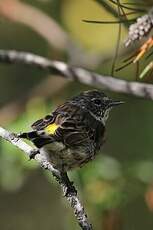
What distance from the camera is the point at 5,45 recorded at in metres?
8.20

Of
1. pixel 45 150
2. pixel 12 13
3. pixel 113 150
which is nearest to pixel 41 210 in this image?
pixel 113 150

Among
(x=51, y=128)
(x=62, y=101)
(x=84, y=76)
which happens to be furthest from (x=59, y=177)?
(x=62, y=101)

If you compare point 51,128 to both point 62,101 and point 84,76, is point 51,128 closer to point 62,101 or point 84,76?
point 84,76

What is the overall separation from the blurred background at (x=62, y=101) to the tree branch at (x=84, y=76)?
0.31ft

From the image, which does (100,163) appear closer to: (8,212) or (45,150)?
(45,150)

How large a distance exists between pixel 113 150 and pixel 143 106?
50 cm

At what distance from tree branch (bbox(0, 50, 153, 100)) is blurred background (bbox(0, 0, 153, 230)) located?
0.09 meters

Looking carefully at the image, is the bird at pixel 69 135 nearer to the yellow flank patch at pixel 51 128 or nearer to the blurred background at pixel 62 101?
the yellow flank patch at pixel 51 128

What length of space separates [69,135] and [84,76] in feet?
1.10

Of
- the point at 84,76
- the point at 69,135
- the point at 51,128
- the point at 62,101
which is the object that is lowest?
the point at 62,101

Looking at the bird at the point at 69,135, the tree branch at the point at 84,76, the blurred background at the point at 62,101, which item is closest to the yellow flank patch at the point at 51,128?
the bird at the point at 69,135

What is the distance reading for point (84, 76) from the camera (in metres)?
3.47

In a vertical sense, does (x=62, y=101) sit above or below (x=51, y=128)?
below

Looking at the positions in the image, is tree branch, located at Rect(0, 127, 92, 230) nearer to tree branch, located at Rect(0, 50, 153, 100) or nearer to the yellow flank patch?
the yellow flank patch
